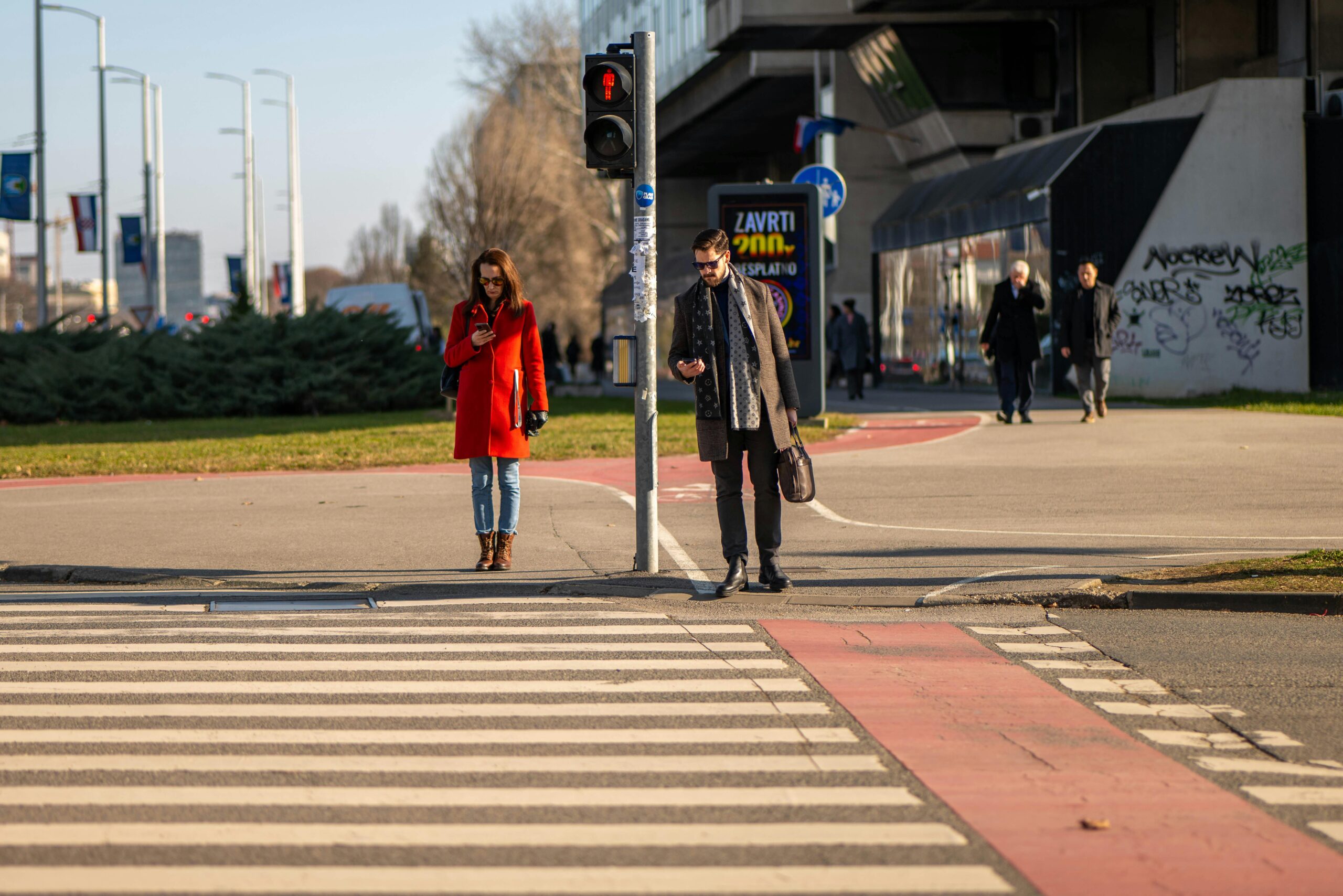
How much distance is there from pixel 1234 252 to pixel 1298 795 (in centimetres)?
2332

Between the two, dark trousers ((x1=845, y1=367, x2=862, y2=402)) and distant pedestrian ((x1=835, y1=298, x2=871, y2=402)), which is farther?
dark trousers ((x1=845, y1=367, x2=862, y2=402))

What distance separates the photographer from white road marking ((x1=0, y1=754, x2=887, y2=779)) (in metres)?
5.09

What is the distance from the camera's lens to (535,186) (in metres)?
50.7

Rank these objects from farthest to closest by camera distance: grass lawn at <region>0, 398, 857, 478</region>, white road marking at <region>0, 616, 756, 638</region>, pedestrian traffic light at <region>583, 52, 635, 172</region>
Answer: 1. grass lawn at <region>0, 398, 857, 478</region>
2. pedestrian traffic light at <region>583, 52, 635, 172</region>
3. white road marking at <region>0, 616, 756, 638</region>

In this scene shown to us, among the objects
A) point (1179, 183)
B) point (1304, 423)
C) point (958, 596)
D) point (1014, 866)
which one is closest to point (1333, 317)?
point (1179, 183)

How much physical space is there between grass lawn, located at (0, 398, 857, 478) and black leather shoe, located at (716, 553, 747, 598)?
9241 mm

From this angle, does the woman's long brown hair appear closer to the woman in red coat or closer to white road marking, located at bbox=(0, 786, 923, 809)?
the woman in red coat

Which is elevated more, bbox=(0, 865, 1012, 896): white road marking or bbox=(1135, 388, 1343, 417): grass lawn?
bbox=(1135, 388, 1343, 417): grass lawn

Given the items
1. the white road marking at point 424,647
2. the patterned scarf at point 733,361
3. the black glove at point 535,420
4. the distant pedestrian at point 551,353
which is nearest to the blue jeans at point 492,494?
the black glove at point 535,420

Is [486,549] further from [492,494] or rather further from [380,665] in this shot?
[380,665]

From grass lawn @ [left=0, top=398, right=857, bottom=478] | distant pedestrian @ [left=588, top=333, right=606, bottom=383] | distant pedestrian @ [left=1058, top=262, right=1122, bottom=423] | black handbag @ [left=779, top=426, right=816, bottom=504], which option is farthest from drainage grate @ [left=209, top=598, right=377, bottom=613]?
distant pedestrian @ [left=588, top=333, right=606, bottom=383]

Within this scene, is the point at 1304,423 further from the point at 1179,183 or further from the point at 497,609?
the point at 497,609

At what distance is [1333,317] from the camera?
26.3 metres

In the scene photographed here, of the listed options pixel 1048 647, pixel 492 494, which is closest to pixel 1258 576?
pixel 1048 647
